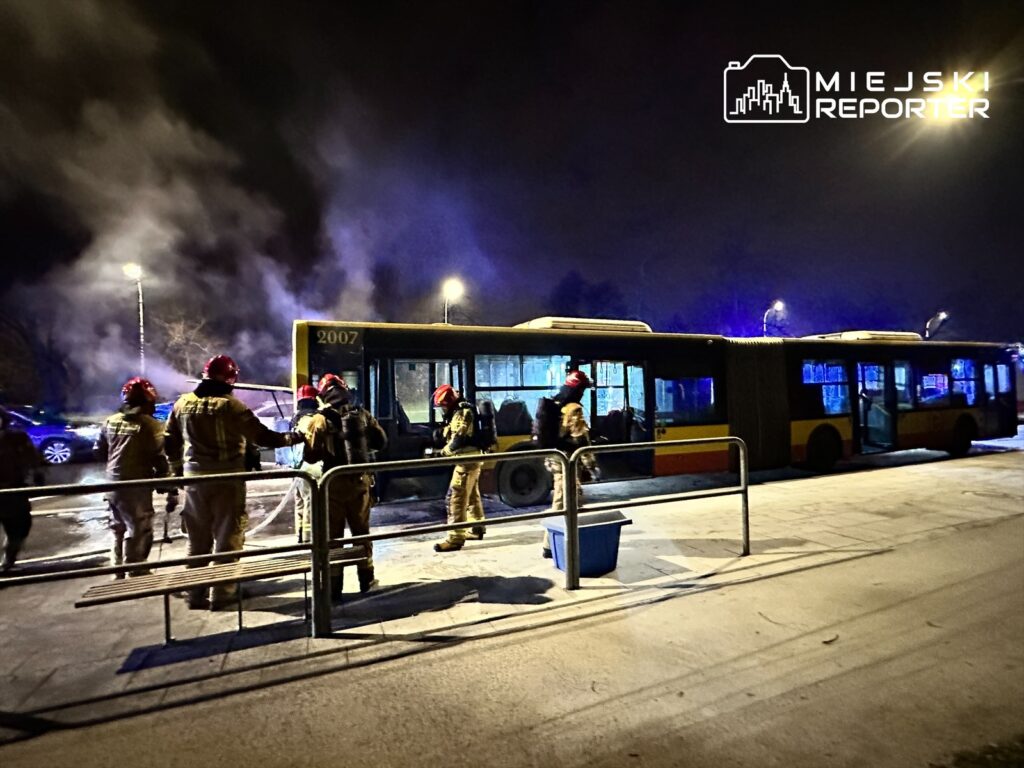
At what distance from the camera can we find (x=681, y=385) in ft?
33.0

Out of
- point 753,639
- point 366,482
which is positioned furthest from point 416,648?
point 753,639

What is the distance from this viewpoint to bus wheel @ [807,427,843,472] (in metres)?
11.3

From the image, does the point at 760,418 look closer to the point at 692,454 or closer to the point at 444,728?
the point at 692,454

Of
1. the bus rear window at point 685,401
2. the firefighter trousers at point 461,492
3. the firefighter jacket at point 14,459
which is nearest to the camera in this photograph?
the firefighter jacket at point 14,459

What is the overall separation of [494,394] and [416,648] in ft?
16.6

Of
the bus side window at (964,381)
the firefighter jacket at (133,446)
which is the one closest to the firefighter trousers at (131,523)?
the firefighter jacket at (133,446)

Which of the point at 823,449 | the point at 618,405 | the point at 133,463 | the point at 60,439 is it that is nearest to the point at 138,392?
the point at 133,463

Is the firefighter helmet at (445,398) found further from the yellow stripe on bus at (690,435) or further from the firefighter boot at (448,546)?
the yellow stripe on bus at (690,435)

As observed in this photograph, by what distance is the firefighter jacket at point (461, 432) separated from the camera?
6.16m

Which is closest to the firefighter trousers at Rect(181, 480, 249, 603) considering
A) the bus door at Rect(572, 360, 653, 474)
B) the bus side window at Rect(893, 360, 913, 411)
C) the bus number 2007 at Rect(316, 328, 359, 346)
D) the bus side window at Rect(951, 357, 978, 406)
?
the bus number 2007 at Rect(316, 328, 359, 346)

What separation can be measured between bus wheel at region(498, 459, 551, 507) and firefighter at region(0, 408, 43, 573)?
18.1 feet

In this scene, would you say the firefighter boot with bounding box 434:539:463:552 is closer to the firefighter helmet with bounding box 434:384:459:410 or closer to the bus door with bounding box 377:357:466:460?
the firefighter helmet with bounding box 434:384:459:410

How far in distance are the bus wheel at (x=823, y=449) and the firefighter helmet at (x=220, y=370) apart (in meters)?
10.5

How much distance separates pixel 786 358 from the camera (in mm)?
11141
